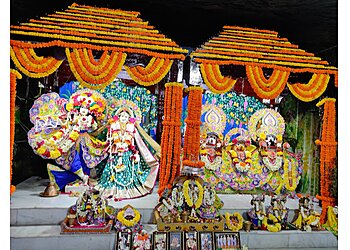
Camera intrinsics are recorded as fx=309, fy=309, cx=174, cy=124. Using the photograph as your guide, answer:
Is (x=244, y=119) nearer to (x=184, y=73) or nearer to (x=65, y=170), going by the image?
(x=184, y=73)

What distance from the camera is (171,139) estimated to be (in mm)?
5121

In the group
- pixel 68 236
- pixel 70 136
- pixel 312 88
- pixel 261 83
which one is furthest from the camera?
pixel 70 136

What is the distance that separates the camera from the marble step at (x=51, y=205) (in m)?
4.64

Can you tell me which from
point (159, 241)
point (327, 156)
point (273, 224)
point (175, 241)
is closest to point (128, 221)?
point (159, 241)

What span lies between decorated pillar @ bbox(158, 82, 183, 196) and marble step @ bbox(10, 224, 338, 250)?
83cm

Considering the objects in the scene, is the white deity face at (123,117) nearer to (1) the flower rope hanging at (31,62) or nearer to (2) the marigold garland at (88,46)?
(2) the marigold garland at (88,46)

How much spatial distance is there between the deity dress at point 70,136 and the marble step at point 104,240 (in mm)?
1488

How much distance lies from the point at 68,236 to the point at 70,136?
89.7 inches

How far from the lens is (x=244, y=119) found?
23.5 ft

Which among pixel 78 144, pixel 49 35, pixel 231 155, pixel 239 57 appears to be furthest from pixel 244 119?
pixel 49 35

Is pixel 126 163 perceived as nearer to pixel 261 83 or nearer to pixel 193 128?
pixel 193 128

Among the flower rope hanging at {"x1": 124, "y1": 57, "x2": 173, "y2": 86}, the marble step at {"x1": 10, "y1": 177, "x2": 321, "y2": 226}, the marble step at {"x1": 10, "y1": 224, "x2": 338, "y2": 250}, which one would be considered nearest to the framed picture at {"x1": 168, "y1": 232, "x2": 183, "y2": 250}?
the marble step at {"x1": 10, "y1": 224, "x2": 338, "y2": 250}

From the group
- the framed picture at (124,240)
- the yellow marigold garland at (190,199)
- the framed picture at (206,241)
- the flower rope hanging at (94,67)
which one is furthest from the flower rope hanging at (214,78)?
the framed picture at (124,240)

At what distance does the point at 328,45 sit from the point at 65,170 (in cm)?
567
